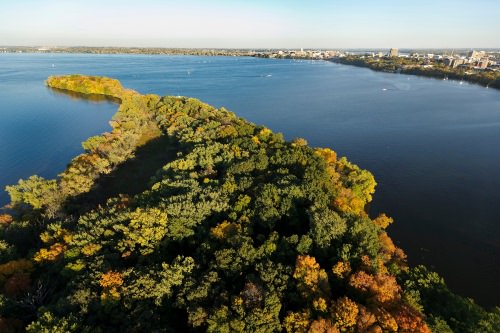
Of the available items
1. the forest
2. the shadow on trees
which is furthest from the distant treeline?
the shadow on trees

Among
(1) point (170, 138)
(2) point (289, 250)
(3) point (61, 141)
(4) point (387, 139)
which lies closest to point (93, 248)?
(2) point (289, 250)

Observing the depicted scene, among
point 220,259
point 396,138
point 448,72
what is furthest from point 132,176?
point 448,72

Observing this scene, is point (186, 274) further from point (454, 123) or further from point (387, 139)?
point (454, 123)

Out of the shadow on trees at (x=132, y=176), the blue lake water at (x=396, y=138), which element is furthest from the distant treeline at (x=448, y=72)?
the shadow on trees at (x=132, y=176)

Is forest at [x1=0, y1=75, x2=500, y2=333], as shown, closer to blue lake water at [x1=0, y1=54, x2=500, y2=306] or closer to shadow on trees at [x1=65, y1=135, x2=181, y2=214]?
shadow on trees at [x1=65, y1=135, x2=181, y2=214]

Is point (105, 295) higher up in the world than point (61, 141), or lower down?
higher up

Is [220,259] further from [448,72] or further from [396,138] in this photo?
[448,72]
